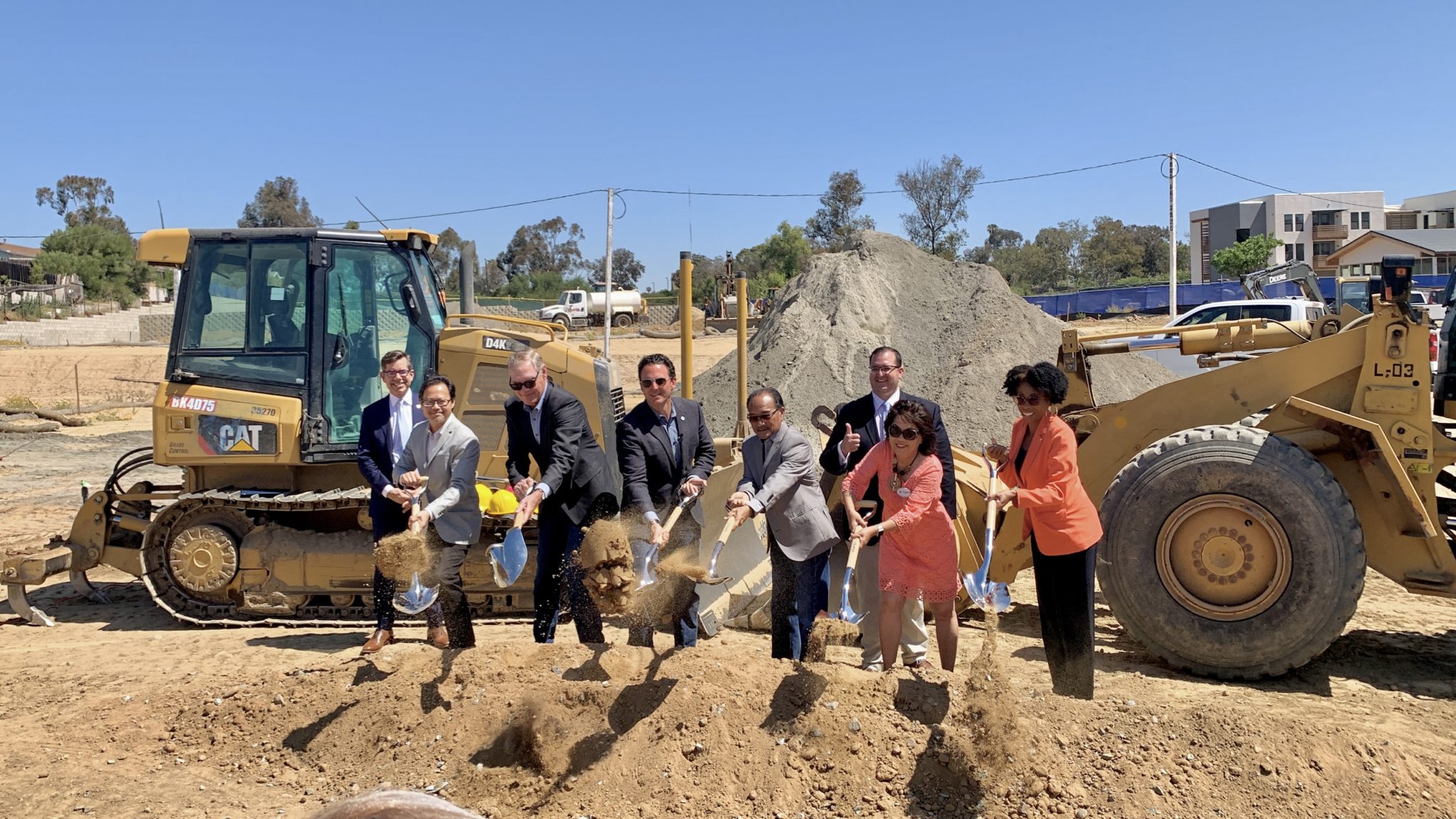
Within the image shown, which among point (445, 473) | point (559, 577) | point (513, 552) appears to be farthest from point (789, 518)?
point (445, 473)

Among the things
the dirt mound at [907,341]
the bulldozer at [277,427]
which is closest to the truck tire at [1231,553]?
the bulldozer at [277,427]

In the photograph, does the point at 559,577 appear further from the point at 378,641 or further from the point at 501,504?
the point at 501,504

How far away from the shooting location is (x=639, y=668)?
5129mm

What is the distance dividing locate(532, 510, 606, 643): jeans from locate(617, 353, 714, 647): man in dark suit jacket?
0.92 ft

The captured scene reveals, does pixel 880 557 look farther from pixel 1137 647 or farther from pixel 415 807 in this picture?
pixel 415 807

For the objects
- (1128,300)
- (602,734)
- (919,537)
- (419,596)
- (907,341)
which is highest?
(1128,300)

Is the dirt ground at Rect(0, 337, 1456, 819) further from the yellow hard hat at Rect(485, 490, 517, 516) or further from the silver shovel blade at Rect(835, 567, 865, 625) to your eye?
the yellow hard hat at Rect(485, 490, 517, 516)

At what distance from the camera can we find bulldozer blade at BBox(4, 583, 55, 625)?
24.6ft

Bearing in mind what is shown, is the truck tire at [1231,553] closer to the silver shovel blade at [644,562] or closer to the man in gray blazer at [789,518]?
the man in gray blazer at [789,518]

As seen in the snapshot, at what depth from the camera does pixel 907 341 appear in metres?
15.2

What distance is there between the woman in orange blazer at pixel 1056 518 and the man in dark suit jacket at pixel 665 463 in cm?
166

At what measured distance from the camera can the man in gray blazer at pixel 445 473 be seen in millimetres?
5562

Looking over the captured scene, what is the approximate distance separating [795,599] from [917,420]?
3.88ft

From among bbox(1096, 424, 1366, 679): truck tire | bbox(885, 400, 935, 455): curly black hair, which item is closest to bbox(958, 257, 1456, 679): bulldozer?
bbox(1096, 424, 1366, 679): truck tire
